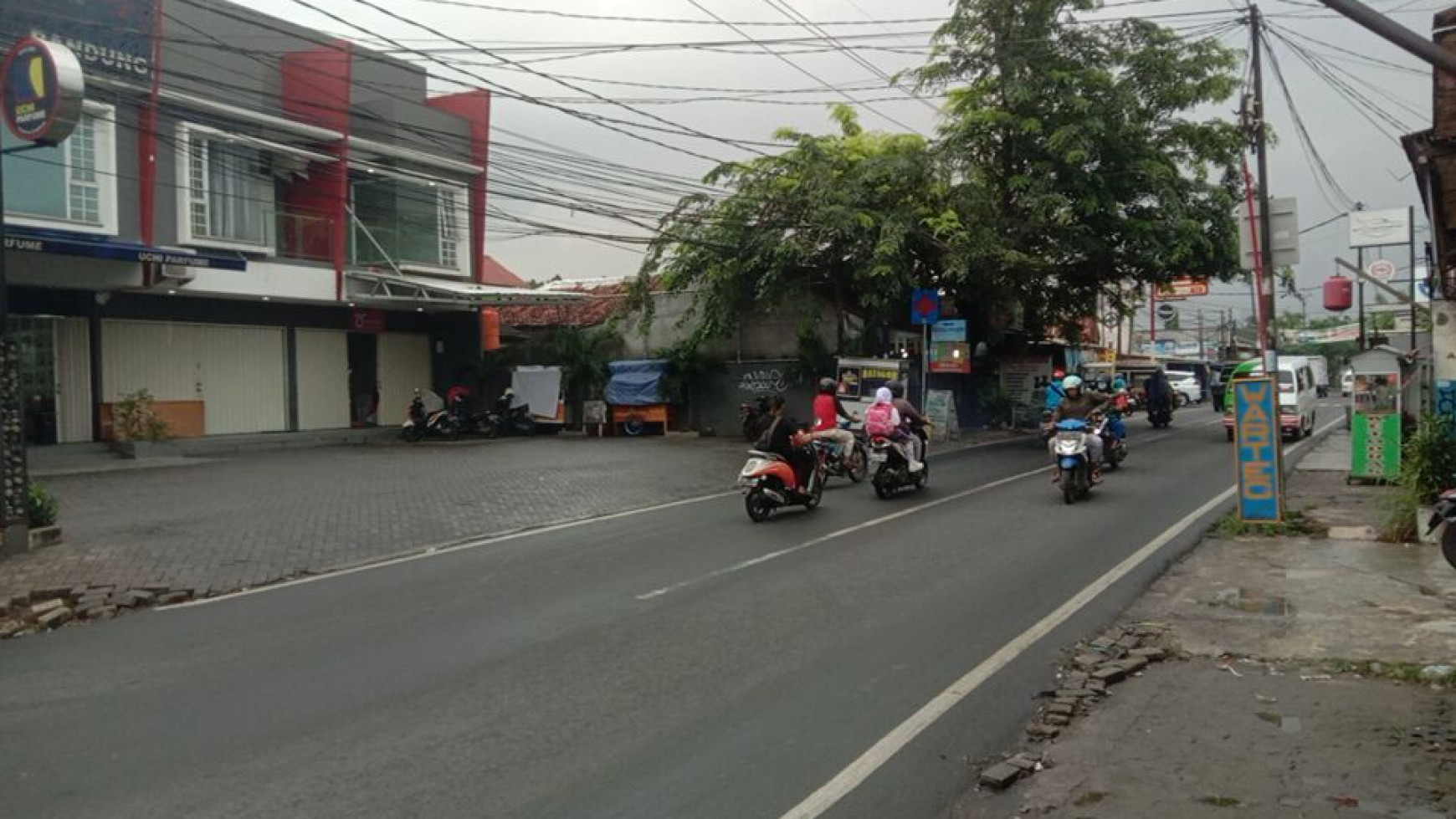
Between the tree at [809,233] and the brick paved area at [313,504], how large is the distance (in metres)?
5.01

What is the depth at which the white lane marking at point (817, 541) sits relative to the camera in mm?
8727

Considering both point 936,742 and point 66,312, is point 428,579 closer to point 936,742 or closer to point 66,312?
point 936,742

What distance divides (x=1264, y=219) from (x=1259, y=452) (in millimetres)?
2759

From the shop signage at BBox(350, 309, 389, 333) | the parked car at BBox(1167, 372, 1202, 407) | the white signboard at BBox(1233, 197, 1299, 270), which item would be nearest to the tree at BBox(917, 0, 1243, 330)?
the white signboard at BBox(1233, 197, 1299, 270)

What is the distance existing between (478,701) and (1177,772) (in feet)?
11.7

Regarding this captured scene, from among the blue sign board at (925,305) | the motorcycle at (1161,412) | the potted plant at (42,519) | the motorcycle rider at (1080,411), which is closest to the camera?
the potted plant at (42,519)

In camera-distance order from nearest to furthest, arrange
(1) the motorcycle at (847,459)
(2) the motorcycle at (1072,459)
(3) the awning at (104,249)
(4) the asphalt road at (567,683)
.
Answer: (4) the asphalt road at (567,683)
(2) the motorcycle at (1072,459)
(1) the motorcycle at (847,459)
(3) the awning at (104,249)

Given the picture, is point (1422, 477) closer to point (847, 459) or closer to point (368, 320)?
point (847, 459)

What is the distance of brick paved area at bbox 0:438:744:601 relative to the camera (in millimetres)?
10258

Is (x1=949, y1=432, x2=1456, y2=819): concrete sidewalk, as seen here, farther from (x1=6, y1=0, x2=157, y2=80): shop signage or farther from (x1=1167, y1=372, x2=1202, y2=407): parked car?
(x1=1167, y1=372, x2=1202, y2=407): parked car

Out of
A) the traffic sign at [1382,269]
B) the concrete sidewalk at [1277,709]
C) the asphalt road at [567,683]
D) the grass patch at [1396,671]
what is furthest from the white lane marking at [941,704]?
the traffic sign at [1382,269]

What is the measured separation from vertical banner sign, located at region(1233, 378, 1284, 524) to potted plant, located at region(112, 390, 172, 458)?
19.6m

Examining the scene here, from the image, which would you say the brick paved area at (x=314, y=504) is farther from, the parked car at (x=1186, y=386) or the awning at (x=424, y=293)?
the parked car at (x=1186, y=386)

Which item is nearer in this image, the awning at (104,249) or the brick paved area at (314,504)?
the brick paved area at (314,504)
